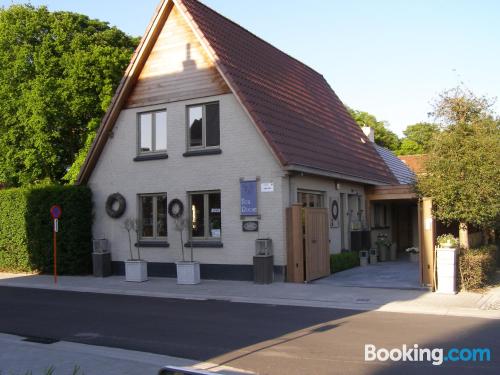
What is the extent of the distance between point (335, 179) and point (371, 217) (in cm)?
435

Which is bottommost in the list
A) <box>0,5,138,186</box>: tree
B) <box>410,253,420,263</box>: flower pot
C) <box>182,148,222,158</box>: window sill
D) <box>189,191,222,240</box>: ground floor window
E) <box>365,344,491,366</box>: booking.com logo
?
<box>365,344,491,366</box>: booking.com logo

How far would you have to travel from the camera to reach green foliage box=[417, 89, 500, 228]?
13570 mm

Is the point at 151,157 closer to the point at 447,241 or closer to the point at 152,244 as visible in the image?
the point at 152,244

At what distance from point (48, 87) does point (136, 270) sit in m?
13.2

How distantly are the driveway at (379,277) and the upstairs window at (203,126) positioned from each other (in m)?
5.50

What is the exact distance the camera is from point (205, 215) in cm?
1747

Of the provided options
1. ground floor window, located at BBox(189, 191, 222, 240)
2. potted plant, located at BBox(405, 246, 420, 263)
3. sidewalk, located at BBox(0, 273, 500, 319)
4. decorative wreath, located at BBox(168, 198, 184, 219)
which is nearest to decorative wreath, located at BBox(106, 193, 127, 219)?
decorative wreath, located at BBox(168, 198, 184, 219)

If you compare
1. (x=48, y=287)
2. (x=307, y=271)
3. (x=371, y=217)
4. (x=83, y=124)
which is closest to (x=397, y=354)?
(x=307, y=271)

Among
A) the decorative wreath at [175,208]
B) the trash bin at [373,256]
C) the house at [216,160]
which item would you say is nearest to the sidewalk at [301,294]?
the house at [216,160]

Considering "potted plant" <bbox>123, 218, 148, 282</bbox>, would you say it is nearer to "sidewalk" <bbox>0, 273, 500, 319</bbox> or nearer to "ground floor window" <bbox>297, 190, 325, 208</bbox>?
"sidewalk" <bbox>0, 273, 500, 319</bbox>

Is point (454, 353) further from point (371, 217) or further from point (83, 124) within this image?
point (83, 124)

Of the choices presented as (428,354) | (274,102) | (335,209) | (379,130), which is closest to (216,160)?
(274,102)

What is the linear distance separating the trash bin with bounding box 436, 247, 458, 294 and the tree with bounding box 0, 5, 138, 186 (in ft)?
60.0

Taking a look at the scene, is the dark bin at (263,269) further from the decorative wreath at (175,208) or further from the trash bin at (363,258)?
the trash bin at (363,258)
